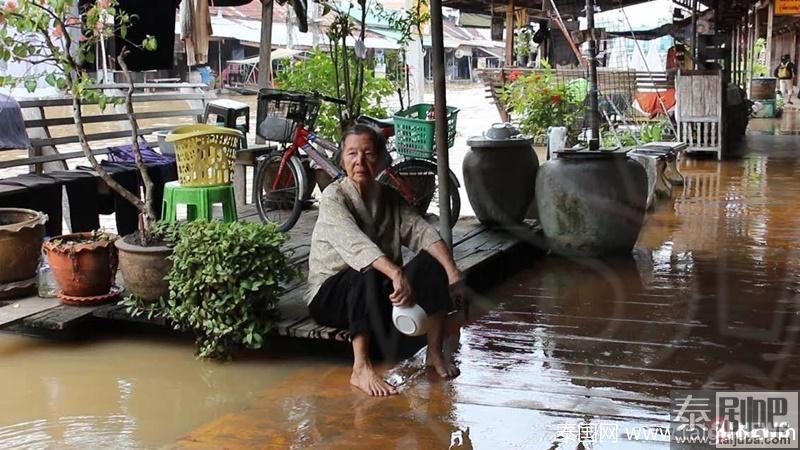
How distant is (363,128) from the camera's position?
3.89m

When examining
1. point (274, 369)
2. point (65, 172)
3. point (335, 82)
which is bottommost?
point (274, 369)

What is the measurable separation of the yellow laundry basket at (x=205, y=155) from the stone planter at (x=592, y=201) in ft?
7.68

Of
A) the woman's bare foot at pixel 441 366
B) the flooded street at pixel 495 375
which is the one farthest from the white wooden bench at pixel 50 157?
the woman's bare foot at pixel 441 366

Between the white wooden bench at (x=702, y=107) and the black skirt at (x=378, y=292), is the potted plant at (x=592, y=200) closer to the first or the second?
the black skirt at (x=378, y=292)

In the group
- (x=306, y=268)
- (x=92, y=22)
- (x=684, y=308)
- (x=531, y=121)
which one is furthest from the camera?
(x=531, y=121)

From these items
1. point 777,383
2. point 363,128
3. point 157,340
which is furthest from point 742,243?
point 157,340

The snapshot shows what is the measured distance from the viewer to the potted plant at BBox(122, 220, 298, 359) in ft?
13.3

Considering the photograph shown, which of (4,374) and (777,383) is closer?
(777,383)

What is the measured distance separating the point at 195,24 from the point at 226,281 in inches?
166

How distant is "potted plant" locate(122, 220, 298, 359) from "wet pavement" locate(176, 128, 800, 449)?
410 millimetres

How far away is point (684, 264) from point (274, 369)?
323 cm

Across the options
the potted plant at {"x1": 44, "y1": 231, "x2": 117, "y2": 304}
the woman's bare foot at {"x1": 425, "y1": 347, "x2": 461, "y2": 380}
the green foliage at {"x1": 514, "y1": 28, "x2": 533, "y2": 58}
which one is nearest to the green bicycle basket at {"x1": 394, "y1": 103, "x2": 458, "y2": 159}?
the potted plant at {"x1": 44, "y1": 231, "x2": 117, "y2": 304}

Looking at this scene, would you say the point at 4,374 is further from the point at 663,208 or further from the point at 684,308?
the point at 663,208

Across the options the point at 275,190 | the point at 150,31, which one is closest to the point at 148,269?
the point at 275,190
